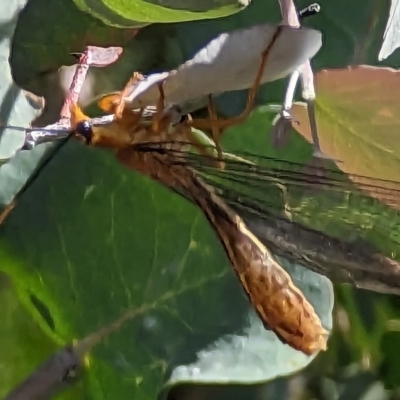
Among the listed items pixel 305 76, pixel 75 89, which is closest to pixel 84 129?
pixel 75 89

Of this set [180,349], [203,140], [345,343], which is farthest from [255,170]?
[345,343]

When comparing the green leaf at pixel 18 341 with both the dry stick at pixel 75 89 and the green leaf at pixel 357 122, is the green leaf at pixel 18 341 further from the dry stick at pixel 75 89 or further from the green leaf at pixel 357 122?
the green leaf at pixel 357 122

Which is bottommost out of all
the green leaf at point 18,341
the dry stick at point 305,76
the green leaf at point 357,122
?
the green leaf at point 18,341

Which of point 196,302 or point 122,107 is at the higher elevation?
point 122,107

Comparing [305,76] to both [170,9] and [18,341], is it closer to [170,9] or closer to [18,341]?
[170,9]

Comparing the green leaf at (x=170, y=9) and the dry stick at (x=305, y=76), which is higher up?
the green leaf at (x=170, y=9)

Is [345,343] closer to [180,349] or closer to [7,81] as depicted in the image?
[180,349]

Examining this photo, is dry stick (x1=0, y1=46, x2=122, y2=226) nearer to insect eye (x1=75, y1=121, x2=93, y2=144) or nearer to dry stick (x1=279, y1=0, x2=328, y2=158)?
insect eye (x1=75, y1=121, x2=93, y2=144)

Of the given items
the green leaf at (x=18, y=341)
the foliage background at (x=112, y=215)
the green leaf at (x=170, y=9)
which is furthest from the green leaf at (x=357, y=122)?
the green leaf at (x=18, y=341)

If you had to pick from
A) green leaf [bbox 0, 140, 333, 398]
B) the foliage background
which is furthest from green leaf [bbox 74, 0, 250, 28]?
green leaf [bbox 0, 140, 333, 398]
